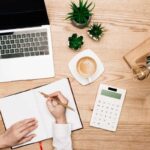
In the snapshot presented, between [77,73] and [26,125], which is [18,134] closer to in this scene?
[26,125]

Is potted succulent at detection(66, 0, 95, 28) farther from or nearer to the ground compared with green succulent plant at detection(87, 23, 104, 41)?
farther from the ground

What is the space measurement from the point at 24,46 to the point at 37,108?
0.22 meters

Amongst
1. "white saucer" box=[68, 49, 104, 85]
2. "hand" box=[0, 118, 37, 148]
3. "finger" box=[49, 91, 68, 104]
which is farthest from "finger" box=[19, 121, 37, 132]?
"white saucer" box=[68, 49, 104, 85]

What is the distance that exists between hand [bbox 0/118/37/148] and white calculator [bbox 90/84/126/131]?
21 centimetres

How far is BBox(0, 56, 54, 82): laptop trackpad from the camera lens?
1450 millimetres

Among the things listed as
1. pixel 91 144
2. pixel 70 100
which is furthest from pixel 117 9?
pixel 91 144

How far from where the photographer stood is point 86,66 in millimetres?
1470

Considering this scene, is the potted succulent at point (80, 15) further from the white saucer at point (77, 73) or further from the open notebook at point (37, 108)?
the open notebook at point (37, 108)

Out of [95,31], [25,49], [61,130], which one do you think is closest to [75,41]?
[95,31]

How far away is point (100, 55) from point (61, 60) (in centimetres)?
14

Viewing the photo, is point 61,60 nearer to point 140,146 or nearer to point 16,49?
point 16,49

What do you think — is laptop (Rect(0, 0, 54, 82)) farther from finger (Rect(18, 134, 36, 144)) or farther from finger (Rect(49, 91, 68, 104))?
finger (Rect(18, 134, 36, 144))

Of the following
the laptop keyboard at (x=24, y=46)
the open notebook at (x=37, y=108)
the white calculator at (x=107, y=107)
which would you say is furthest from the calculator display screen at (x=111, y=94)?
the laptop keyboard at (x=24, y=46)

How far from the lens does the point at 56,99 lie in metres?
1.45
